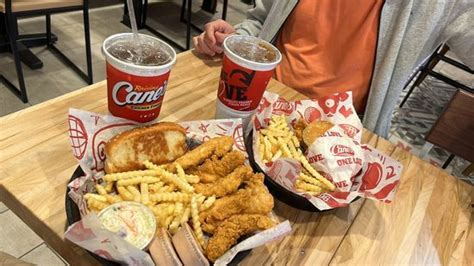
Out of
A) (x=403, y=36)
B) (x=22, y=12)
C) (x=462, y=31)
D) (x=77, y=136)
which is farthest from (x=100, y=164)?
(x=22, y=12)

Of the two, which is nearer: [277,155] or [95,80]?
[277,155]

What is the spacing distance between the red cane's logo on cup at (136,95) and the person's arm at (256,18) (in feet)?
2.73

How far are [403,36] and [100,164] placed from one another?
116 centimetres

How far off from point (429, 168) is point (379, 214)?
0.33 meters

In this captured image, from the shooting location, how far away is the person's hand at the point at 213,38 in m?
1.37

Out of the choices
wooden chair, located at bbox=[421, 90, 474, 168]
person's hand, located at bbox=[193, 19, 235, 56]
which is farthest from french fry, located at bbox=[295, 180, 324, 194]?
wooden chair, located at bbox=[421, 90, 474, 168]

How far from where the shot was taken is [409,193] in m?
1.09

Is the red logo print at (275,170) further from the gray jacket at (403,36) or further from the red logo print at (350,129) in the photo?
the gray jacket at (403,36)

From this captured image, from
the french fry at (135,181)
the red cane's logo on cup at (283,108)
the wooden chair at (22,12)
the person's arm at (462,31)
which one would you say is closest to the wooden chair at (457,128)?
the person's arm at (462,31)

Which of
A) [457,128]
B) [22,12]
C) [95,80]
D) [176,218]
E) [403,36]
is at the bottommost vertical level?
[95,80]

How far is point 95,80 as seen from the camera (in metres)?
3.02

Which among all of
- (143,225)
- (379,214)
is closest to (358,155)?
(379,214)

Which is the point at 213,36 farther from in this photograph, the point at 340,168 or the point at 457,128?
the point at 457,128

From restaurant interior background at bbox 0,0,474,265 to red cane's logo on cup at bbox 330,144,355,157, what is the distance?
1426 millimetres
